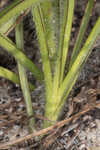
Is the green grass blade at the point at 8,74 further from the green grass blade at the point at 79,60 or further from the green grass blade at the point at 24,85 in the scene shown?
the green grass blade at the point at 79,60

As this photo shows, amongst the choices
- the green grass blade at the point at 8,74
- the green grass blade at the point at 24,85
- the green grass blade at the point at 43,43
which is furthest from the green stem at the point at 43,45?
the green grass blade at the point at 8,74

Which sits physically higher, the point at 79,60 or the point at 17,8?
the point at 17,8

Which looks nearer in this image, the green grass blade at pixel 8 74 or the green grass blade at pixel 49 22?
the green grass blade at pixel 49 22

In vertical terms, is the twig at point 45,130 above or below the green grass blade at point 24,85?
below

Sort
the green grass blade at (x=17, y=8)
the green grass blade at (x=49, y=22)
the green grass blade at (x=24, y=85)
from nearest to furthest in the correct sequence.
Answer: the green grass blade at (x=17, y=8) < the green grass blade at (x=49, y=22) < the green grass blade at (x=24, y=85)

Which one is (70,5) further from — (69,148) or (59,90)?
(69,148)

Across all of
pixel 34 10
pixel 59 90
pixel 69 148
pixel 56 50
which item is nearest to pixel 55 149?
pixel 69 148

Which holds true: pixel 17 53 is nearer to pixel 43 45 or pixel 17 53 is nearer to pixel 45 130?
pixel 43 45

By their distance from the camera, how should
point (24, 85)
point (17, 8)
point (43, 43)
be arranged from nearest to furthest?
point (17, 8), point (43, 43), point (24, 85)

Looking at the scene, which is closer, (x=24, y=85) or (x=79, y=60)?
(x=79, y=60)

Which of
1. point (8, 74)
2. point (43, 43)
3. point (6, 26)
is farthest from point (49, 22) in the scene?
point (8, 74)

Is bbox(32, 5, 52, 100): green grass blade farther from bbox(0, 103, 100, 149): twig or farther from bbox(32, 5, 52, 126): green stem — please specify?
bbox(0, 103, 100, 149): twig
